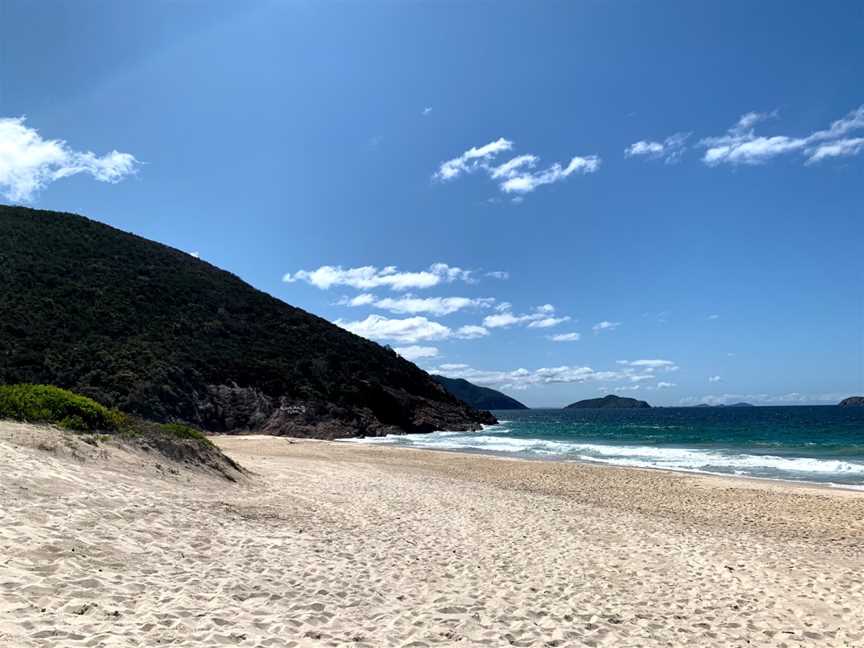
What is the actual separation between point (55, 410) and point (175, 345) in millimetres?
40105

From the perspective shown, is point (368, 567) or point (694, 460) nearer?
point (368, 567)

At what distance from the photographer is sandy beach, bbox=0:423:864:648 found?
5.88 m

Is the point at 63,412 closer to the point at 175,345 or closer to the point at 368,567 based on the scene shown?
the point at 368,567

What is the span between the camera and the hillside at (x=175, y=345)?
42.6 m

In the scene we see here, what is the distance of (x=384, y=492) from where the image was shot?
1672 centimetres

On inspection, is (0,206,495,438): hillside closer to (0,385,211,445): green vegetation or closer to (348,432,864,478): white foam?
(348,432,864,478): white foam

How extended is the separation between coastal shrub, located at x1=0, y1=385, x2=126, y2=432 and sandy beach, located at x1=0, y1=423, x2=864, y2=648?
3.71ft

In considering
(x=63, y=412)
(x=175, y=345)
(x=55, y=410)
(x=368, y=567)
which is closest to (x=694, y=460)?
(x=368, y=567)

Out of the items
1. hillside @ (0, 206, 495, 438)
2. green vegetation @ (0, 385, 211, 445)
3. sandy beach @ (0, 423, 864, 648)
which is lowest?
sandy beach @ (0, 423, 864, 648)

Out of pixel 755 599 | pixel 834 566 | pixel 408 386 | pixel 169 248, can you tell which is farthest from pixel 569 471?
pixel 169 248

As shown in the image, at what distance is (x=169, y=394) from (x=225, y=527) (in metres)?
39.0

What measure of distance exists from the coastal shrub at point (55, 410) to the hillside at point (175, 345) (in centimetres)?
2850

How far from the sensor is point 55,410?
1319 centimetres

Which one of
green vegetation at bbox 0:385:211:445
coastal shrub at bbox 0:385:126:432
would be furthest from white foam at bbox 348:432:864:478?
coastal shrub at bbox 0:385:126:432
